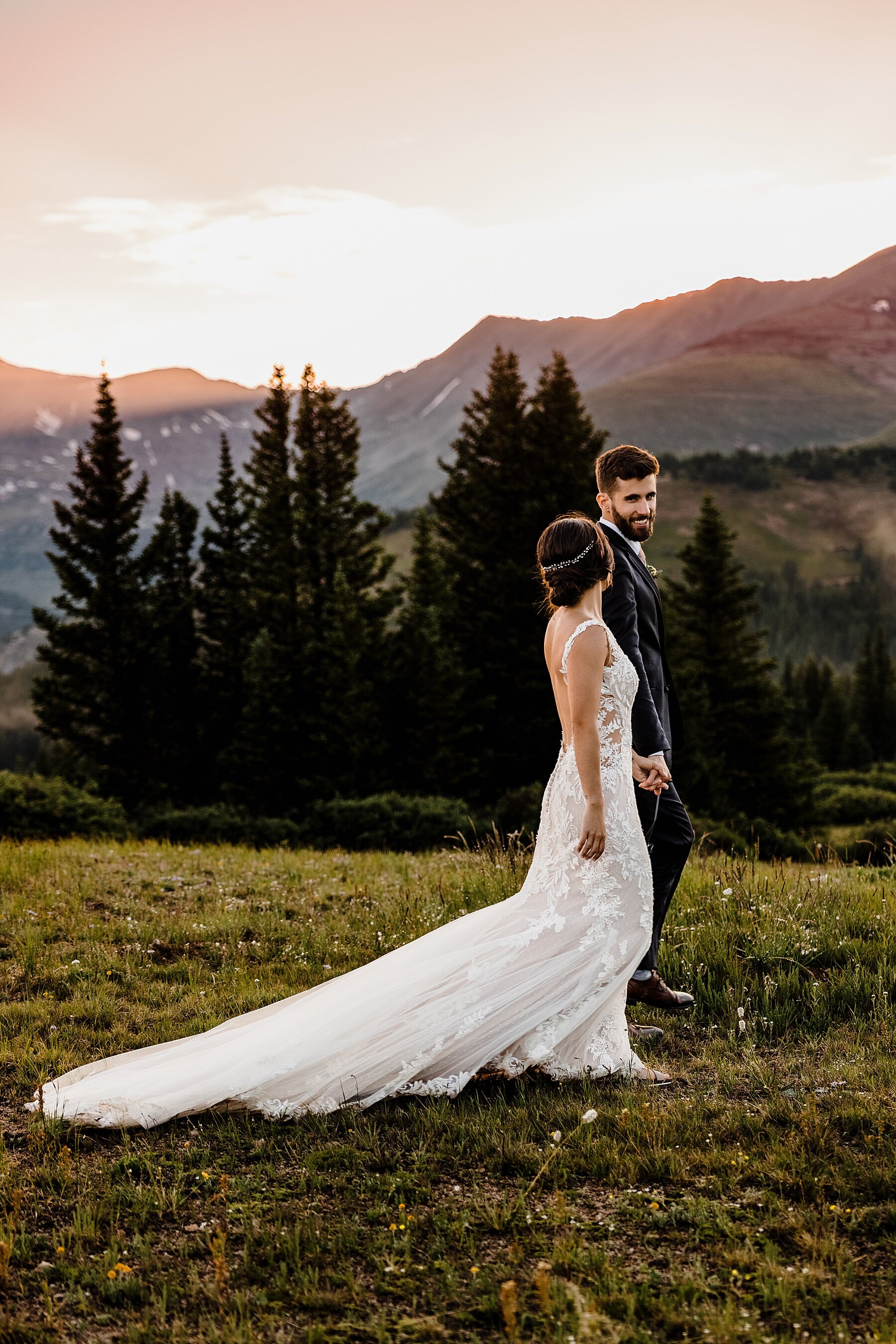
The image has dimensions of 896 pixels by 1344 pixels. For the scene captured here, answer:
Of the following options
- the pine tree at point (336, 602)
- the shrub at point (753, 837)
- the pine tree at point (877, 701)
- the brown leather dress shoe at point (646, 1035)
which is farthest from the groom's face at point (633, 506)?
→ the pine tree at point (877, 701)

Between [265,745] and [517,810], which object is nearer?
[517,810]

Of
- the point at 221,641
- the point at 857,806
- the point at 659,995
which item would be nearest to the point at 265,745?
the point at 221,641

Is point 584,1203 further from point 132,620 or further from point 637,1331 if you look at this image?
point 132,620

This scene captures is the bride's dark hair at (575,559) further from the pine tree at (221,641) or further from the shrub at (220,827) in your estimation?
the pine tree at (221,641)

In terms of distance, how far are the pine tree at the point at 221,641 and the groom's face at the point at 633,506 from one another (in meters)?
43.4

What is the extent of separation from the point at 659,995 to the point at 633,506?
3118mm

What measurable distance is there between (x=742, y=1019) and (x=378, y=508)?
47.2m

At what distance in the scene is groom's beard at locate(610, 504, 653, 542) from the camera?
19.5 ft

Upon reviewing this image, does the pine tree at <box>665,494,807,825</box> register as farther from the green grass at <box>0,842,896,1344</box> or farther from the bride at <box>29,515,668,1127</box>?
the bride at <box>29,515,668,1127</box>

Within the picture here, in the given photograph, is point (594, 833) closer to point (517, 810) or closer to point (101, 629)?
point (517, 810)

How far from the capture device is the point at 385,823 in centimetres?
2886

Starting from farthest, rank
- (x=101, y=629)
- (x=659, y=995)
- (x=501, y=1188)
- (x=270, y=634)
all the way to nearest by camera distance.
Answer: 1. (x=101, y=629)
2. (x=270, y=634)
3. (x=659, y=995)
4. (x=501, y=1188)

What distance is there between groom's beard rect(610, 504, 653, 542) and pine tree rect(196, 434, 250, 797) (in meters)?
43.3

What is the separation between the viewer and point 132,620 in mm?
50406
